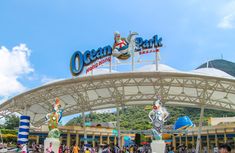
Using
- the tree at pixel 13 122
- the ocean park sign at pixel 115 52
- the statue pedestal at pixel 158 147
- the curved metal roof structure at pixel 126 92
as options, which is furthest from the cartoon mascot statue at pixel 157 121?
the tree at pixel 13 122

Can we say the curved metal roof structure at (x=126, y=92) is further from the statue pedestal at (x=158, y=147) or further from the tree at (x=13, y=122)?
the tree at (x=13, y=122)

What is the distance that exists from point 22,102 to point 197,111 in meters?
57.3

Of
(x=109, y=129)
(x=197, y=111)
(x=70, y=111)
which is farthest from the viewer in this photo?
(x=197, y=111)

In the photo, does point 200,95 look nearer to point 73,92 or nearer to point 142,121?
point 73,92

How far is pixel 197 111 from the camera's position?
3086 inches

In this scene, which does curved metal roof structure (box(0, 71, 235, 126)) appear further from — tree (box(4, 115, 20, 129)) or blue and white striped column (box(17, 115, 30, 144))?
tree (box(4, 115, 20, 129))

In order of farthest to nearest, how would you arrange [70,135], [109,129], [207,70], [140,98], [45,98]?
[109,129] < [70,135] < [140,98] < [45,98] < [207,70]

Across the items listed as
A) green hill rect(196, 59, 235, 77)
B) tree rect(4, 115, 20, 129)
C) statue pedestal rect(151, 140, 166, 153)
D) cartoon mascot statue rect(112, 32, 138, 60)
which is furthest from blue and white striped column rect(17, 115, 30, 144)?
green hill rect(196, 59, 235, 77)

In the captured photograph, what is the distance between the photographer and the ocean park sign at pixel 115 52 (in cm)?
2609

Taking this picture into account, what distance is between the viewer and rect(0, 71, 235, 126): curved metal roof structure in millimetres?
25281

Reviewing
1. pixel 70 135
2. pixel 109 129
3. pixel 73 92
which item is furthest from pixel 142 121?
pixel 73 92

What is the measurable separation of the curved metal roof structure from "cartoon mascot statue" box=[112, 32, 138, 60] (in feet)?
7.25

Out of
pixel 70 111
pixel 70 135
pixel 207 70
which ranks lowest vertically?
pixel 70 135

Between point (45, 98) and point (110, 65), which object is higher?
A: point (110, 65)
